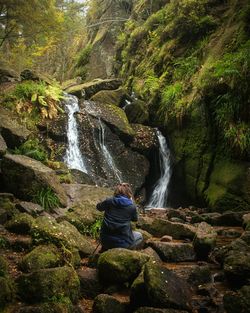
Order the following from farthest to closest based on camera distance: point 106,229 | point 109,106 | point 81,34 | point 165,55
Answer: point 81,34, point 165,55, point 109,106, point 106,229

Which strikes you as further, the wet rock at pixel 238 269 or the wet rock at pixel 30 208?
the wet rock at pixel 30 208

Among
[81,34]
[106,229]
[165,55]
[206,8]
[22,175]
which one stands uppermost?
[81,34]

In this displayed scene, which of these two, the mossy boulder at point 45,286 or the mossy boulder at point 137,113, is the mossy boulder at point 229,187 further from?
the mossy boulder at point 45,286

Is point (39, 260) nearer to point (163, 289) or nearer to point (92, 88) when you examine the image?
point (163, 289)

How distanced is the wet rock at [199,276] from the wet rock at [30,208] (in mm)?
3511

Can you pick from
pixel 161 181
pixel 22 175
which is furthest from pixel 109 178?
pixel 22 175

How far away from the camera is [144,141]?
14.8 meters

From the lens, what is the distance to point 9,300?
14.9 feet

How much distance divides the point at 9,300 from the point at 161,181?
1047 cm

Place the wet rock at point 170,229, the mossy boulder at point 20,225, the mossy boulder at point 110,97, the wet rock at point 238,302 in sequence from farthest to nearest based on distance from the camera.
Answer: the mossy boulder at point 110,97 → the wet rock at point 170,229 → the mossy boulder at point 20,225 → the wet rock at point 238,302

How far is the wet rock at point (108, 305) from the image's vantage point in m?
4.73

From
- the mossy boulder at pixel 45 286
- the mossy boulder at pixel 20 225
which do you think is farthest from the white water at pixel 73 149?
the mossy boulder at pixel 45 286

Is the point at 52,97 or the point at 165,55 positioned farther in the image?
the point at 165,55

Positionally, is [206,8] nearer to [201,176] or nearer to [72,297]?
[201,176]
